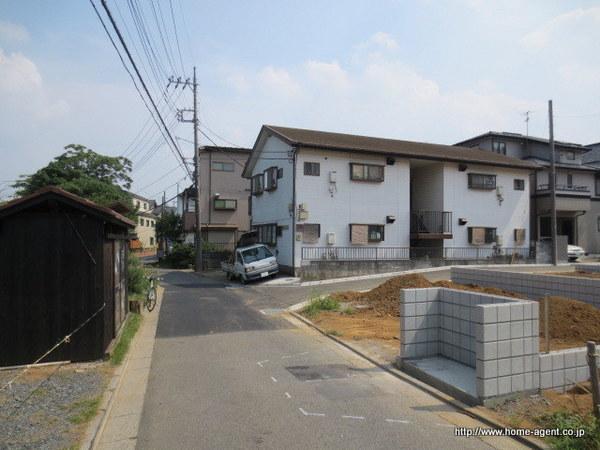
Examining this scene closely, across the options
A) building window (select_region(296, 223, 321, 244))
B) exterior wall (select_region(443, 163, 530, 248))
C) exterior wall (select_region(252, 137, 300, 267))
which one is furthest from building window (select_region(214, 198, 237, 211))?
exterior wall (select_region(443, 163, 530, 248))

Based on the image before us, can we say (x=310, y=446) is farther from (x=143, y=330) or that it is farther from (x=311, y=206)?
(x=311, y=206)

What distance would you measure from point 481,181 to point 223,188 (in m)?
20.4

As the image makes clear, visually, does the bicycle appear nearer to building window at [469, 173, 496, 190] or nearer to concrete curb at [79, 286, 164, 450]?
concrete curb at [79, 286, 164, 450]

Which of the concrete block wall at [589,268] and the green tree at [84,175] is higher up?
the green tree at [84,175]

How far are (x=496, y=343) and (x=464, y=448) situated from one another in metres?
1.41

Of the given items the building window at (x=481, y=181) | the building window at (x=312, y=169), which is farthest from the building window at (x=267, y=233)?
the building window at (x=481, y=181)

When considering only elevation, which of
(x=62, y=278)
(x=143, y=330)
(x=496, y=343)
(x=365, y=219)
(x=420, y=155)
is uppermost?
(x=420, y=155)

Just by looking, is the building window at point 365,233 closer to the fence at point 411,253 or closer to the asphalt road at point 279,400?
the fence at point 411,253

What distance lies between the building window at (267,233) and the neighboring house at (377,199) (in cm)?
6

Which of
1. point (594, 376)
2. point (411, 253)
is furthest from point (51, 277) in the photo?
point (411, 253)

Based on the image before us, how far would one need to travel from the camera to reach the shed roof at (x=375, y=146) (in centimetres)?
2273

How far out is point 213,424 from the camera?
4801 millimetres

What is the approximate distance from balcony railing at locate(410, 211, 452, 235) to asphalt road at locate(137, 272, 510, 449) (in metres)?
17.0

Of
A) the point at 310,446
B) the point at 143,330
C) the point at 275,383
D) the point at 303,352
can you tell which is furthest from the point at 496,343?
the point at 143,330
